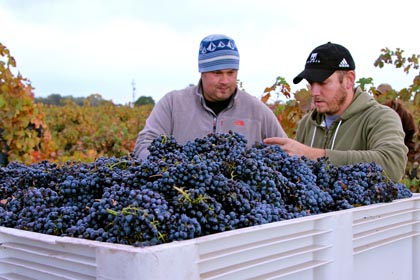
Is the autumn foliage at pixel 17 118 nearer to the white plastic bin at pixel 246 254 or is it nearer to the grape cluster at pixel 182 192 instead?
the grape cluster at pixel 182 192

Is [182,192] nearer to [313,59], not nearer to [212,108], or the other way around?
[313,59]

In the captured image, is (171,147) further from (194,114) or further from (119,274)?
(194,114)

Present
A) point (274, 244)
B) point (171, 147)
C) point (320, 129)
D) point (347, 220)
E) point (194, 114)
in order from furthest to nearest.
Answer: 1. point (194, 114)
2. point (320, 129)
3. point (171, 147)
4. point (347, 220)
5. point (274, 244)

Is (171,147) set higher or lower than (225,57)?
lower

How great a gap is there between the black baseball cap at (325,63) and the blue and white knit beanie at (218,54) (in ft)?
1.70

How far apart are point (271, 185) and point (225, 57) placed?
1.80 metres

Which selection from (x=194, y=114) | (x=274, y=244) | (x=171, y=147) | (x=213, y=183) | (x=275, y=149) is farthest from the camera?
(x=194, y=114)

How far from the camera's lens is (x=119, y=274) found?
4.16 feet

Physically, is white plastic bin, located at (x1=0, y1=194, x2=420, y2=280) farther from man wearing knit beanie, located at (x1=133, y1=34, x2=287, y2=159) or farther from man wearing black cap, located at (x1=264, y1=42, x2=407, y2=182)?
man wearing knit beanie, located at (x1=133, y1=34, x2=287, y2=159)

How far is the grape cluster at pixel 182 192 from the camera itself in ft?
4.82

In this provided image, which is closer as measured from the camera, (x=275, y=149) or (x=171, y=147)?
(x=171, y=147)

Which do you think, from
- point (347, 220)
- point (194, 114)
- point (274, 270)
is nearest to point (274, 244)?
point (274, 270)

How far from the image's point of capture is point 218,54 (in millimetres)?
3498

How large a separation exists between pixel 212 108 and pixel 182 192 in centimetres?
222
